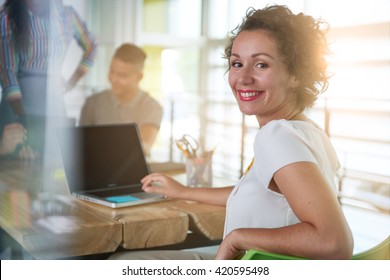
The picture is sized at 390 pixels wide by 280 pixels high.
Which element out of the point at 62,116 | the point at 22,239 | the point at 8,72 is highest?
the point at 8,72

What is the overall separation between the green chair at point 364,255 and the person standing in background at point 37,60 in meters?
1.13

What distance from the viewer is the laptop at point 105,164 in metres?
1.44

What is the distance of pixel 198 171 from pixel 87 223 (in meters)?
0.47

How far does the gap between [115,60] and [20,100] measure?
2.88 ft

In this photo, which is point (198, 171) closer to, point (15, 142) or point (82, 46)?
point (15, 142)

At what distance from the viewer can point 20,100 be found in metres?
1.88

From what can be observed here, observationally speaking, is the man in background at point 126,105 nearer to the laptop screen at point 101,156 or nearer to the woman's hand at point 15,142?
the woman's hand at point 15,142

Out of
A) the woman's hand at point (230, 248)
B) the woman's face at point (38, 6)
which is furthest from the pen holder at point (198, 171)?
the woman's face at point (38, 6)

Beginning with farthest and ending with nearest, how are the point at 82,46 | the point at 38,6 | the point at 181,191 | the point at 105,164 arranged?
the point at 82,46 < the point at 38,6 < the point at 105,164 < the point at 181,191

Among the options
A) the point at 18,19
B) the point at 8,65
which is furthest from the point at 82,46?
the point at 8,65

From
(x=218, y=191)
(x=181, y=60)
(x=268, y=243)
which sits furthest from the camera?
(x=181, y=60)

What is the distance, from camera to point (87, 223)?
3.88 ft

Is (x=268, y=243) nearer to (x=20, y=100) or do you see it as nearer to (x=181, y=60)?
(x=20, y=100)
